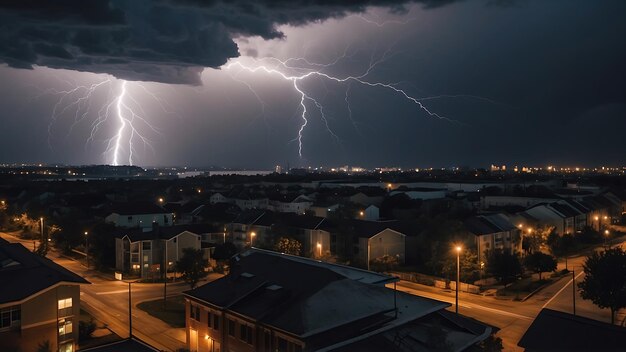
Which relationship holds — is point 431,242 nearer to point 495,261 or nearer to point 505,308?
point 495,261

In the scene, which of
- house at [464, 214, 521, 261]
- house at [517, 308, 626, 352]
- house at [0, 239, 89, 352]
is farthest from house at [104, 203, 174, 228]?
house at [517, 308, 626, 352]

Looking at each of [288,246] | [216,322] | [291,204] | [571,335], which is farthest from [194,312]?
[291,204]

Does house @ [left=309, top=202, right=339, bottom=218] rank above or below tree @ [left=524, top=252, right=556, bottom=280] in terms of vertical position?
above

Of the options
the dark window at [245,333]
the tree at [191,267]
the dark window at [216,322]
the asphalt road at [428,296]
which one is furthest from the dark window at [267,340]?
the tree at [191,267]

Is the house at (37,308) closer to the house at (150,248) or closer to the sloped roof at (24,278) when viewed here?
the sloped roof at (24,278)

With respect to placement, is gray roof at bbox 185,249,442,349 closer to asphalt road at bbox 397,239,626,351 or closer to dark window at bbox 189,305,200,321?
dark window at bbox 189,305,200,321

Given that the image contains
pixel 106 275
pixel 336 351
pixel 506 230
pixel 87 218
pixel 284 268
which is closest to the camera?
Answer: pixel 336 351

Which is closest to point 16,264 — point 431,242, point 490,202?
point 431,242
